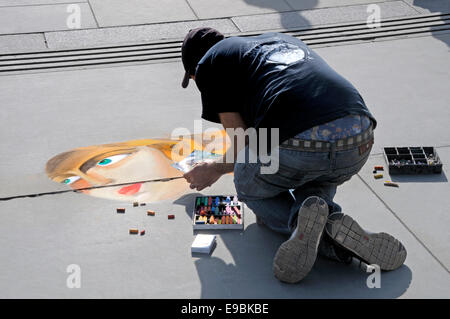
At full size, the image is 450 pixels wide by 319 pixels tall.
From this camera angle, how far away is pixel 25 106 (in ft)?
16.7

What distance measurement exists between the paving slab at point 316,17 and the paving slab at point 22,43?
77.3 inches

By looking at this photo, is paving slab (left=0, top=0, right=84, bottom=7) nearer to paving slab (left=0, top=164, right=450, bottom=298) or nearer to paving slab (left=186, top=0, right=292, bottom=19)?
paving slab (left=186, top=0, right=292, bottom=19)

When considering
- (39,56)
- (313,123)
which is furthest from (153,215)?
(39,56)

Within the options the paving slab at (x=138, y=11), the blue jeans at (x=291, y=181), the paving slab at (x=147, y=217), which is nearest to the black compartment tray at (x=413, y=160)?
the paving slab at (x=147, y=217)

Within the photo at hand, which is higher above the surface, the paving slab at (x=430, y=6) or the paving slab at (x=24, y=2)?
the paving slab at (x=24, y=2)

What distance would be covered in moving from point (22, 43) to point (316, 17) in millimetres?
2988

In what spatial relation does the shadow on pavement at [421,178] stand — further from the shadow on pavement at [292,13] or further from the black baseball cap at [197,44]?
the shadow on pavement at [292,13]

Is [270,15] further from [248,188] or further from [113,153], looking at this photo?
[248,188]

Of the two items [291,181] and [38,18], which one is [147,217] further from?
[38,18]

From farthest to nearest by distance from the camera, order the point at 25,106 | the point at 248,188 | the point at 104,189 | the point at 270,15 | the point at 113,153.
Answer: the point at 270,15 → the point at 25,106 → the point at 113,153 → the point at 104,189 → the point at 248,188

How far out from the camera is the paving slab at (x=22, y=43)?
6086 millimetres

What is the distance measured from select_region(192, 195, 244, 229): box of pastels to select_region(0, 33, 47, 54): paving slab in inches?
125

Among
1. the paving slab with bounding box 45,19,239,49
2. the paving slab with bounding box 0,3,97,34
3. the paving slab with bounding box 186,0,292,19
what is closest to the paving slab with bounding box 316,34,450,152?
the paving slab with bounding box 186,0,292,19
